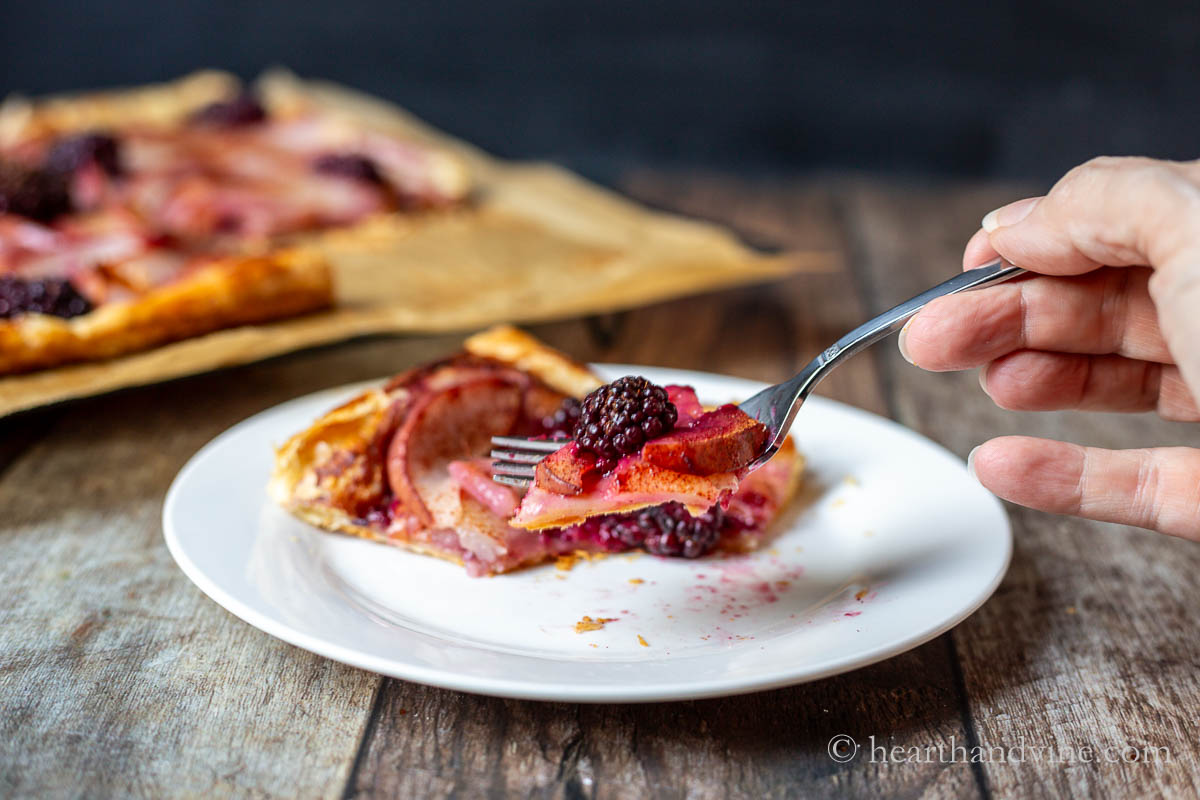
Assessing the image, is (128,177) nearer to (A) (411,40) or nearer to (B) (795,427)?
(A) (411,40)

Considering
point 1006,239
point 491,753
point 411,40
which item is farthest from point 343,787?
point 411,40

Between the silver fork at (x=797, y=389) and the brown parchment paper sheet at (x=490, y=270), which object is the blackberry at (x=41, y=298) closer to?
the brown parchment paper sheet at (x=490, y=270)

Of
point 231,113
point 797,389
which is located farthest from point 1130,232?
point 231,113

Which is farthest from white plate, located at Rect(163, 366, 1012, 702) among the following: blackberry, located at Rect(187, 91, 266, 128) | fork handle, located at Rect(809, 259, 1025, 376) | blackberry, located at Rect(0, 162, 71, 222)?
blackberry, located at Rect(187, 91, 266, 128)

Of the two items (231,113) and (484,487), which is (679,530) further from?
(231,113)

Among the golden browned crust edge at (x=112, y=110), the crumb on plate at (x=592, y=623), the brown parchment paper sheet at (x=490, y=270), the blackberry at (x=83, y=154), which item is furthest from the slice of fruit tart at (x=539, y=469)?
the golden browned crust edge at (x=112, y=110)

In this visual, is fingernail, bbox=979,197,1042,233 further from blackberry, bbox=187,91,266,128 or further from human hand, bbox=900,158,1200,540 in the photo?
blackberry, bbox=187,91,266,128
